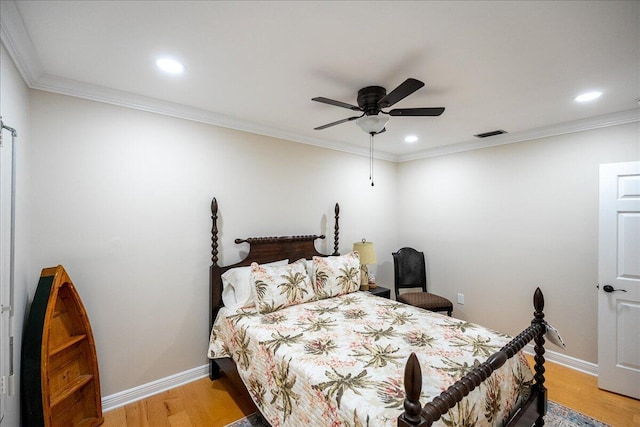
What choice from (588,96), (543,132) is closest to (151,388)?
(588,96)

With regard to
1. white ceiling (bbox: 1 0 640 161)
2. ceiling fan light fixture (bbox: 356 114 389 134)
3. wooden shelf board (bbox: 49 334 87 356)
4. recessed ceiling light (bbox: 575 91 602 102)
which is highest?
white ceiling (bbox: 1 0 640 161)

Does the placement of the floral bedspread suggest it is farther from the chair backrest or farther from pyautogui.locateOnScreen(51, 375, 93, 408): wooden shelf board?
the chair backrest

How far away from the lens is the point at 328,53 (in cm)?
175

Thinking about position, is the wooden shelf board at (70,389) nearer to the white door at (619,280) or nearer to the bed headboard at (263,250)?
the bed headboard at (263,250)

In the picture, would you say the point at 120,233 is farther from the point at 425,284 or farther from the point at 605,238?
the point at 605,238

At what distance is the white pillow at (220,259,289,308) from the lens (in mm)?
2723

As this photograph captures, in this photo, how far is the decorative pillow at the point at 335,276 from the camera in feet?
Result: 10.1

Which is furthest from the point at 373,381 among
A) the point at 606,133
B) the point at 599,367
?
the point at 606,133

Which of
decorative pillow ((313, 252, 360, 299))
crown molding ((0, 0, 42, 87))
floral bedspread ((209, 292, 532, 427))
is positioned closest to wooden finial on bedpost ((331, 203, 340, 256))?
decorative pillow ((313, 252, 360, 299))

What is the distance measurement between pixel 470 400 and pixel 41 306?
252 centimetres

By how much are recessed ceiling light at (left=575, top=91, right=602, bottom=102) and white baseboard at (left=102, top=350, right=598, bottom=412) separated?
99.7 inches

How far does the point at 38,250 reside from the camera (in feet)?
6.73

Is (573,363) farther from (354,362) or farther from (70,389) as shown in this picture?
(70,389)

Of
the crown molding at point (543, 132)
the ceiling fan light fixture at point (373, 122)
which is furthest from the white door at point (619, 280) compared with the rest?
the ceiling fan light fixture at point (373, 122)
